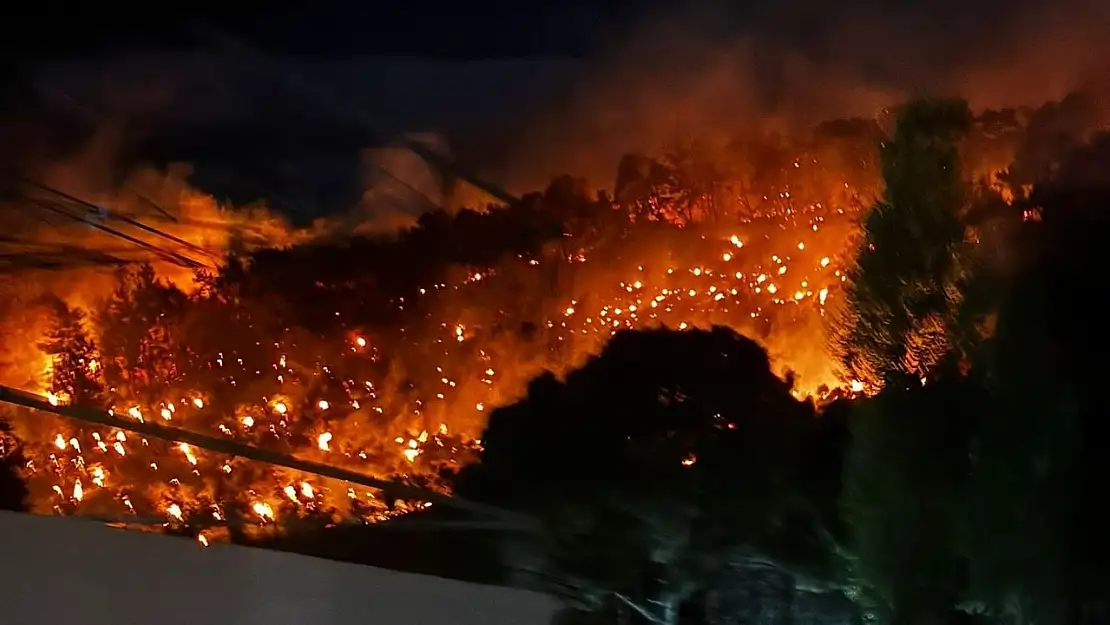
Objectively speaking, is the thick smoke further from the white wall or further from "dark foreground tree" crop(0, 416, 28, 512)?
"dark foreground tree" crop(0, 416, 28, 512)

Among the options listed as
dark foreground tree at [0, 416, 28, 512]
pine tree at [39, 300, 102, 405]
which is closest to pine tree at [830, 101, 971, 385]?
pine tree at [39, 300, 102, 405]

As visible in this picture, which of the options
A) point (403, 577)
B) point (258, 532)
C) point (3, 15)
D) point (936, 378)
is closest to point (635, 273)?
point (936, 378)

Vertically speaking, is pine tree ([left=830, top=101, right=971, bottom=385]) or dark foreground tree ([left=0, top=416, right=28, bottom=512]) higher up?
pine tree ([left=830, top=101, right=971, bottom=385])

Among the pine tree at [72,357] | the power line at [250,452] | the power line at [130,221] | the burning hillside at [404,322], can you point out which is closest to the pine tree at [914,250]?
the burning hillside at [404,322]

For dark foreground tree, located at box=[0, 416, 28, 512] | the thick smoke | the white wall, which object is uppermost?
the thick smoke

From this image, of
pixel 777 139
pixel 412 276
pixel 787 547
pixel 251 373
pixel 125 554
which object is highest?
pixel 777 139

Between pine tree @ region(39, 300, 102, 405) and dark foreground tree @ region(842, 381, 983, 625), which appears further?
A: pine tree @ region(39, 300, 102, 405)

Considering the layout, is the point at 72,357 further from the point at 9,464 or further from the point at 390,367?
the point at 390,367

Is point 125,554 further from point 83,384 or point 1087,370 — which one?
point 1087,370
